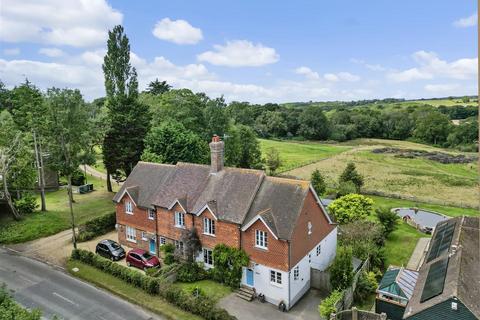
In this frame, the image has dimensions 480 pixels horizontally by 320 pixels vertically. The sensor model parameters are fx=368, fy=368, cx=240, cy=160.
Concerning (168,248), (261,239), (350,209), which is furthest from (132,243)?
(350,209)

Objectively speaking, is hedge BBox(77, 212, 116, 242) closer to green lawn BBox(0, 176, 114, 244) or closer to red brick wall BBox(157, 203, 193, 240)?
green lawn BBox(0, 176, 114, 244)

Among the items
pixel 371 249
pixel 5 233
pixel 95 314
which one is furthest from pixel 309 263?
pixel 5 233

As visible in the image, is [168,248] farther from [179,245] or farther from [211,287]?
[211,287]

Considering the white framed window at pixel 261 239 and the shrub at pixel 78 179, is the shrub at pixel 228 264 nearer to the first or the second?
the white framed window at pixel 261 239

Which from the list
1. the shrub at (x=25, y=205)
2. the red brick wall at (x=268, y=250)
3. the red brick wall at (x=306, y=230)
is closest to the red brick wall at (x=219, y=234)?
the red brick wall at (x=268, y=250)

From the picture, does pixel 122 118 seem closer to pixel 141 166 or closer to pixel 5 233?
pixel 141 166

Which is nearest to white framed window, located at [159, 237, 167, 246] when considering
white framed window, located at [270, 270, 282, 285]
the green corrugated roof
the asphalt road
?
the asphalt road
